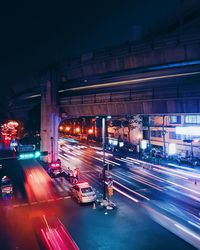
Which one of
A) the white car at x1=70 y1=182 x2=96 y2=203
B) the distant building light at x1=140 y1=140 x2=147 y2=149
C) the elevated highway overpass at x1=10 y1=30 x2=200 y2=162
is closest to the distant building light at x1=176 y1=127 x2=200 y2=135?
the distant building light at x1=140 y1=140 x2=147 y2=149

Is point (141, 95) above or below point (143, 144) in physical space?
above

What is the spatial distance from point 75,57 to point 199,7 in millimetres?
32903

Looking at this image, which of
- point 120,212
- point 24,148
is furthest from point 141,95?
point 24,148

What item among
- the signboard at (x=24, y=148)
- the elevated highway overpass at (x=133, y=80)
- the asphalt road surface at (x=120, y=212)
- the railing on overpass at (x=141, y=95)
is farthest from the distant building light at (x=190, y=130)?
the signboard at (x=24, y=148)

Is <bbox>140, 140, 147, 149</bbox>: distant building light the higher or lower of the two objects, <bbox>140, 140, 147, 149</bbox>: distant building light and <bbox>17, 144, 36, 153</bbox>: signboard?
the lower

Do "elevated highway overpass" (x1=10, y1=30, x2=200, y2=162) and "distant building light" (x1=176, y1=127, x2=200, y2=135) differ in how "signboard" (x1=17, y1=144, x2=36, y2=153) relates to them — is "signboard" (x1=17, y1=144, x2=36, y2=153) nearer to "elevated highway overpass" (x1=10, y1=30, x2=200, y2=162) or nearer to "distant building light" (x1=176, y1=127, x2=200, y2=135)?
"elevated highway overpass" (x1=10, y1=30, x2=200, y2=162)

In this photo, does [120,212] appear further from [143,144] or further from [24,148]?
[143,144]

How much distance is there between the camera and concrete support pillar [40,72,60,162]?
4335cm

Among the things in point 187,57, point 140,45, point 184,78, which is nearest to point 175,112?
point 184,78

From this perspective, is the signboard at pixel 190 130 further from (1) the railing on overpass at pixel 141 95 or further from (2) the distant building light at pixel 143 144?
(1) the railing on overpass at pixel 141 95

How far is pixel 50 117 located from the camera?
44.2 meters

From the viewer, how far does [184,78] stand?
95.4 ft

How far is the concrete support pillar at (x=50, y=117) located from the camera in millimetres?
43347

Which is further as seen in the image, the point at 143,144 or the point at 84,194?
the point at 143,144
